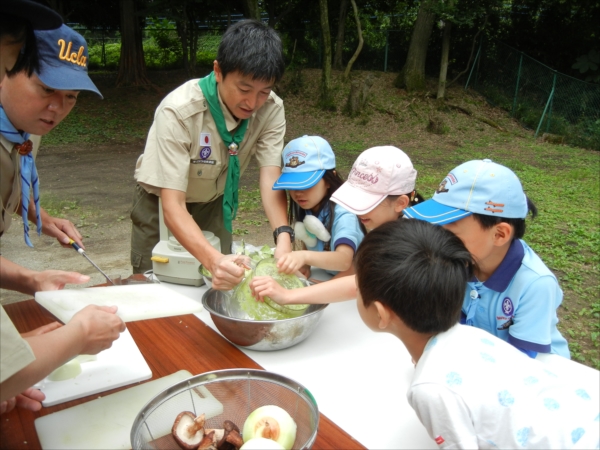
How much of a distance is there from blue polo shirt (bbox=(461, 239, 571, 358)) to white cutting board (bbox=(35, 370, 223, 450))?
0.98 meters

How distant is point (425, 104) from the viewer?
13234 mm

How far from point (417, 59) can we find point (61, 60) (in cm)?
1329

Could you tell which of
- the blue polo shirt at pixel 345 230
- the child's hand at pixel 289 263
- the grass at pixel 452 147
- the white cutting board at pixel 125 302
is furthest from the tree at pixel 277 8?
the white cutting board at pixel 125 302

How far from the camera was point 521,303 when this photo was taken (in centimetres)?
166

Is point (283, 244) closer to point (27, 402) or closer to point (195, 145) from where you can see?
point (195, 145)

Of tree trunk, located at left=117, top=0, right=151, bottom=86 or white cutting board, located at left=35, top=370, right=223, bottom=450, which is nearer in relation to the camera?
white cutting board, located at left=35, top=370, right=223, bottom=450

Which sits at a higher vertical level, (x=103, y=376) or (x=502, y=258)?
(x=502, y=258)

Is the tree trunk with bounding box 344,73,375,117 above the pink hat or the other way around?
the other way around

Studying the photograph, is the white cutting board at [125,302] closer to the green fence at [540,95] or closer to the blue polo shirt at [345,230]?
the blue polo shirt at [345,230]

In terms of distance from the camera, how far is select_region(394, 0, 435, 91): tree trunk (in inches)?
529

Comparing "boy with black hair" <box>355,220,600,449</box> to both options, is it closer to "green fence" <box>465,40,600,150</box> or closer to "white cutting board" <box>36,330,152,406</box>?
"white cutting board" <box>36,330,152,406</box>

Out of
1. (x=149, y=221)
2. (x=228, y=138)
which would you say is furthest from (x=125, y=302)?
(x=149, y=221)

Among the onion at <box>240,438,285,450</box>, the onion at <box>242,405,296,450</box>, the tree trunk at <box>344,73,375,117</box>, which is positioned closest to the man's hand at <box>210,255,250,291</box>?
the onion at <box>242,405,296,450</box>

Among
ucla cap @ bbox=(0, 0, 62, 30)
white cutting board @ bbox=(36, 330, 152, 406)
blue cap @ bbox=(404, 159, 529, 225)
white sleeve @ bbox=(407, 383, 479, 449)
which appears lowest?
white cutting board @ bbox=(36, 330, 152, 406)
